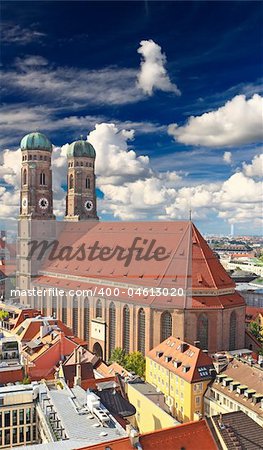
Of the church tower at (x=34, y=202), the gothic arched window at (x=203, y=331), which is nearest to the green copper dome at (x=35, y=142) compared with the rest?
the church tower at (x=34, y=202)

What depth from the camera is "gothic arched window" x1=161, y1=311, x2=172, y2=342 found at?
56062 millimetres

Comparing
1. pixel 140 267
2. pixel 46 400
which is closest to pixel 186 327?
pixel 140 267

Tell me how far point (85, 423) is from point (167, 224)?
125 ft

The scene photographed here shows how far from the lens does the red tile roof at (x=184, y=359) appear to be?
42.4 metres

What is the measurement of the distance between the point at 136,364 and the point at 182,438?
24121 mm

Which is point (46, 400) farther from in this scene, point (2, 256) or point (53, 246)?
point (2, 256)

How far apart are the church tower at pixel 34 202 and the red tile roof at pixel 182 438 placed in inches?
2211

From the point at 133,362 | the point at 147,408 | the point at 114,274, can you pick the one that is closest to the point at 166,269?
the point at 114,274

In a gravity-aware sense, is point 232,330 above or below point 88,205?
below

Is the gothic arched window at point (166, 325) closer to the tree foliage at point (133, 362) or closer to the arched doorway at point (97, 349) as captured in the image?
the tree foliage at point (133, 362)

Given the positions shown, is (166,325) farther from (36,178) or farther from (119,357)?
(36,178)

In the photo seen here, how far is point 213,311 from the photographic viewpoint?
54.6 m

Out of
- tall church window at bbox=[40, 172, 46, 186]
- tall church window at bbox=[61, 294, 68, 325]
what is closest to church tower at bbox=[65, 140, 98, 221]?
tall church window at bbox=[40, 172, 46, 186]

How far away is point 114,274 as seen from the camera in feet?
214
